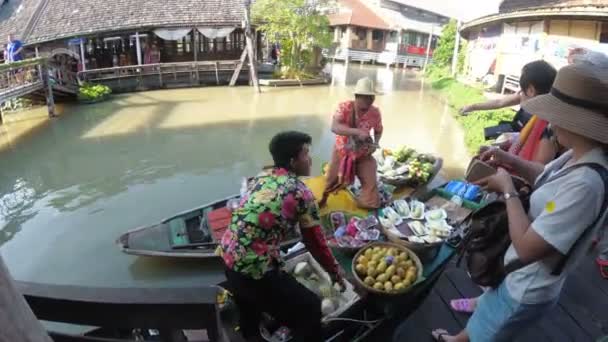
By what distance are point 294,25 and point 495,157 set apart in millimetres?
19696

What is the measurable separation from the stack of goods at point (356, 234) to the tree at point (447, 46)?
25.3m

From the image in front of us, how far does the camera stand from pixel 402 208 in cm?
449

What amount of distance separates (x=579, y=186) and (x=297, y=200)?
148 cm

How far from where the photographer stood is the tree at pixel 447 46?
2588cm

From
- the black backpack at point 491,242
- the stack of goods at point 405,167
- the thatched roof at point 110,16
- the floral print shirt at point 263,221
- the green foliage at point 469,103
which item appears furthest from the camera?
the thatched roof at point 110,16

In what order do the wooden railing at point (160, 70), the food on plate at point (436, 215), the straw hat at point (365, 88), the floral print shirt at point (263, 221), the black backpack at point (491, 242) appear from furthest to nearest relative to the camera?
1. the wooden railing at point (160, 70)
2. the straw hat at point (365, 88)
3. the food on plate at point (436, 215)
4. the floral print shirt at point (263, 221)
5. the black backpack at point (491, 242)

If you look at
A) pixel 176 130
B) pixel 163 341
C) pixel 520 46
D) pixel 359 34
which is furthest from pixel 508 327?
pixel 359 34

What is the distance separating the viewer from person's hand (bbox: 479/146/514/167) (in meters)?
2.46

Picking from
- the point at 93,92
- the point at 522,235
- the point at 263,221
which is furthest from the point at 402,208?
the point at 93,92

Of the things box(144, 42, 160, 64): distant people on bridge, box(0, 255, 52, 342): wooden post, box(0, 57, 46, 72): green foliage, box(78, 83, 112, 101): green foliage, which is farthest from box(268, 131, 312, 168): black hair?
box(144, 42, 160, 64): distant people on bridge

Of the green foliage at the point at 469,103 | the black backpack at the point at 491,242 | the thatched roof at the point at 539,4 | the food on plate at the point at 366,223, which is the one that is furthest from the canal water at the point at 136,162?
the thatched roof at the point at 539,4

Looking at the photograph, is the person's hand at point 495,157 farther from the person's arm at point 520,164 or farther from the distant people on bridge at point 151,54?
the distant people on bridge at point 151,54

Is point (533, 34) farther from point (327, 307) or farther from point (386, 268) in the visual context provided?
point (327, 307)

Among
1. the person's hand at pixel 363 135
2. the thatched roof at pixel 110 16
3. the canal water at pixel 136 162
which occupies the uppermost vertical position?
the thatched roof at pixel 110 16
